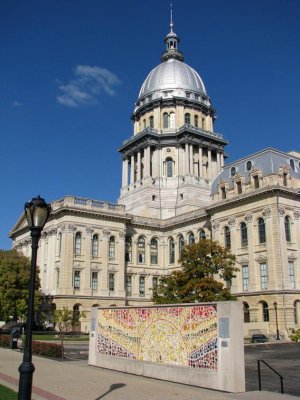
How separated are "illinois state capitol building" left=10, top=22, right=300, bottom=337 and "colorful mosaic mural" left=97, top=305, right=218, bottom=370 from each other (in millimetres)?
32010

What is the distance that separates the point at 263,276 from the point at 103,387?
40.9 m

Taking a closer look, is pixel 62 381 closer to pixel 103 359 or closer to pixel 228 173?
pixel 103 359

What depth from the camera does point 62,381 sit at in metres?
17.9

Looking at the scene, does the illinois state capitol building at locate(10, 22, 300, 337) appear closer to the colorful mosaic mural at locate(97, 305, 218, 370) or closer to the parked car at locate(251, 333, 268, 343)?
the parked car at locate(251, 333, 268, 343)

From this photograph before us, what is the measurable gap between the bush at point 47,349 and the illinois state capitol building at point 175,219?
28.6 metres

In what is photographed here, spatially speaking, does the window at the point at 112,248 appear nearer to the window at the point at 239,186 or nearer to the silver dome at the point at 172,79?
the window at the point at 239,186

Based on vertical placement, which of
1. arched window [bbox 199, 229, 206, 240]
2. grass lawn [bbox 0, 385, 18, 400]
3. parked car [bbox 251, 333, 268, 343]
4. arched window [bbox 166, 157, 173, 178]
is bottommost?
parked car [bbox 251, 333, 268, 343]

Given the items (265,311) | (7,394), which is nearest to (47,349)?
(7,394)

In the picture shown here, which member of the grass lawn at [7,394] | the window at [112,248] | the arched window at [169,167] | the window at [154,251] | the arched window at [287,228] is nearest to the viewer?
the grass lawn at [7,394]

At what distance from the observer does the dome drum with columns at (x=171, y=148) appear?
7906cm

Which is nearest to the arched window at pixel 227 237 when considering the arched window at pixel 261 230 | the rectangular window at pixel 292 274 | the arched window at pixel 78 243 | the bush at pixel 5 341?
the arched window at pixel 261 230

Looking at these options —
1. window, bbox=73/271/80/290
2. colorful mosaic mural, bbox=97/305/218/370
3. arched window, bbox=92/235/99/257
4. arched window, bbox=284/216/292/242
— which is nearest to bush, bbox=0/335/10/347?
colorful mosaic mural, bbox=97/305/218/370

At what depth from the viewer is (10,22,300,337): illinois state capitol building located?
54.0 metres

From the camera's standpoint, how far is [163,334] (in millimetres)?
19625
